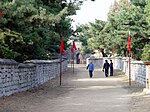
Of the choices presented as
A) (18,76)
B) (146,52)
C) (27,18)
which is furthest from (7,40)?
(146,52)

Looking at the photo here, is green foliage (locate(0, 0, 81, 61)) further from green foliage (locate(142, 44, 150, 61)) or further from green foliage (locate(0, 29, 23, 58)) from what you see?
green foliage (locate(142, 44, 150, 61))

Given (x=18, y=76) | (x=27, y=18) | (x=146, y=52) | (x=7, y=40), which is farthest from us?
(x=146, y=52)

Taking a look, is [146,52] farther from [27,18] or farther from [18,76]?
[27,18]

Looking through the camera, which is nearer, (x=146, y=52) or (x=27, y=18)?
(x=27, y=18)

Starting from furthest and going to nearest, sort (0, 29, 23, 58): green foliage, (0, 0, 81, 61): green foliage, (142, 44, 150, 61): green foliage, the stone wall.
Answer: (142, 44, 150, 61): green foliage, (0, 29, 23, 58): green foliage, the stone wall, (0, 0, 81, 61): green foliage

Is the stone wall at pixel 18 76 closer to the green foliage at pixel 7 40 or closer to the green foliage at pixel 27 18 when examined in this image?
the green foliage at pixel 7 40

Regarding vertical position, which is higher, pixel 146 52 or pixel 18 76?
pixel 146 52

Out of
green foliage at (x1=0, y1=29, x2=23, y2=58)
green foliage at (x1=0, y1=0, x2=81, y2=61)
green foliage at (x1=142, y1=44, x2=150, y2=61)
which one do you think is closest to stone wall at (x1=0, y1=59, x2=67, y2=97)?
green foliage at (x1=0, y1=29, x2=23, y2=58)

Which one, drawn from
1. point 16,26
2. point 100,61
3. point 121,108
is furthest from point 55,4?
point 100,61

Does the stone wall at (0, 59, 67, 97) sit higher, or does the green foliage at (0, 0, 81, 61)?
the green foliage at (0, 0, 81, 61)

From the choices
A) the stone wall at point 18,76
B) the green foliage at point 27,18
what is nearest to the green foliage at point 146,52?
the stone wall at point 18,76

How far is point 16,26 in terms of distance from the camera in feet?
57.0

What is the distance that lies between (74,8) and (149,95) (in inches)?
268

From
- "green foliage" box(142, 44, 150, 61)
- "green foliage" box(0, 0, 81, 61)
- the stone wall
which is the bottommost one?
the stone wall
